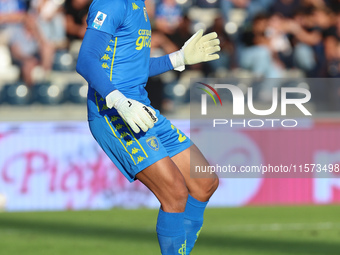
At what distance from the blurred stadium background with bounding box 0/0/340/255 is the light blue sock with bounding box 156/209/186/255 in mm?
2163

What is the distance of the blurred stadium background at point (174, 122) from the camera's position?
809 centimetres

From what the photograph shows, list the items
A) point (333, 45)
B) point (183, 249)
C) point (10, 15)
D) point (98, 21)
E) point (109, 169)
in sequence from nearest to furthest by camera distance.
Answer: point (98, 21) → point (183, 249) → point (109, 169) → point (10, 15) → point (333, 45)

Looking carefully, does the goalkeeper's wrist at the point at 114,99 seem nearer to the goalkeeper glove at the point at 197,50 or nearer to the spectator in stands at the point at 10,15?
the goalkeeper glove at the point at 197,50

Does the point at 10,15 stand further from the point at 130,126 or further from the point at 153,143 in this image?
the point at 130,126

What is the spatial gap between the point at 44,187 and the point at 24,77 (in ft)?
7.70

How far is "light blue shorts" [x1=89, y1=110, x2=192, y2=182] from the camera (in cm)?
464

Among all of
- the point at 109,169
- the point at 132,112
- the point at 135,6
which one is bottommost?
the point at 109,169

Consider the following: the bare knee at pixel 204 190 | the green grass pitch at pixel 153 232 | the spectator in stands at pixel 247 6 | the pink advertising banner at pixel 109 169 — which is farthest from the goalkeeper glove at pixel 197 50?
the spectator in stands at pixel 247 6

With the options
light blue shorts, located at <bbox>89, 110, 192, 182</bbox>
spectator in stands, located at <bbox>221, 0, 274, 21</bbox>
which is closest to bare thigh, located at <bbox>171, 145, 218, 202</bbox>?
light blue shorts, located at <bbox>89, 110, 192, 182</bbox>

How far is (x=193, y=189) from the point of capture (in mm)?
5051

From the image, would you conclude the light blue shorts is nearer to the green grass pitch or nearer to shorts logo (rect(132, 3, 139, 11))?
shorts logo (rect(132, 3, 139, 11))

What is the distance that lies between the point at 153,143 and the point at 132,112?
1.67ft

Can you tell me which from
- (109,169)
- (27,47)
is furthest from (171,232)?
(27,47)

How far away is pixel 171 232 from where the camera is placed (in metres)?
4.67
